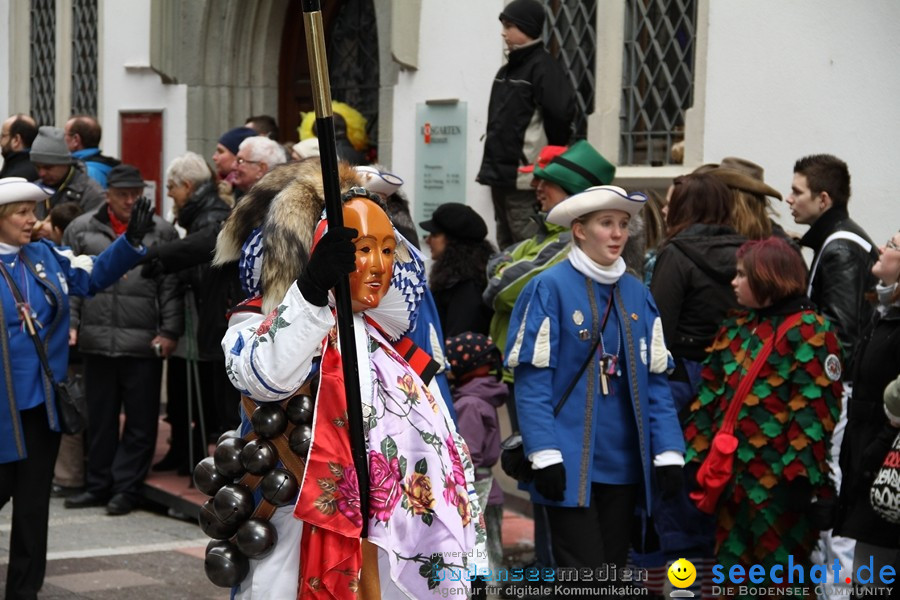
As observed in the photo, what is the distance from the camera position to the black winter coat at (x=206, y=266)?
346 inches

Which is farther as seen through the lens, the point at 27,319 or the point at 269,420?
the point at 27,319

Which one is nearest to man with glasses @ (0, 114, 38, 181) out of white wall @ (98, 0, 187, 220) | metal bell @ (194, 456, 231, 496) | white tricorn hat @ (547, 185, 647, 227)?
white wall @ (98, 0, 187, 220)

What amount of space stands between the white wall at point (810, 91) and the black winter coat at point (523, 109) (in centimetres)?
88

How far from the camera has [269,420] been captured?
3945 millimetres

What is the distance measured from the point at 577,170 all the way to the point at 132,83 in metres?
8.05

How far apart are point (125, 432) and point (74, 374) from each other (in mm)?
961

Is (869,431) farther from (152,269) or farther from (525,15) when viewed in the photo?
(152,269)

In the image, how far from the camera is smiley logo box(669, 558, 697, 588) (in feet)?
21.5

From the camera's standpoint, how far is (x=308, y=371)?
12.8 ft

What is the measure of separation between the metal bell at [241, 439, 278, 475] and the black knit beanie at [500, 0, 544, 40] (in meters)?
5.29

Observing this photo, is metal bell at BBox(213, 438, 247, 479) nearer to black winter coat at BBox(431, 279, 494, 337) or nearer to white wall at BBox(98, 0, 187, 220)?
black winter coat at BBox(431, 279, 494, 337)

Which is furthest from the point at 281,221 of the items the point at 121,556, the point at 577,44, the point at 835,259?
the point at 577,44

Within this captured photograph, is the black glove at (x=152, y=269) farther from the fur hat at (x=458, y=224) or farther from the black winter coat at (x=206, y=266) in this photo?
the fur hat at (x=458, y=224)

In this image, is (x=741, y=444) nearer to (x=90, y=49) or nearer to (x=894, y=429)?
(x=894, y=429)
